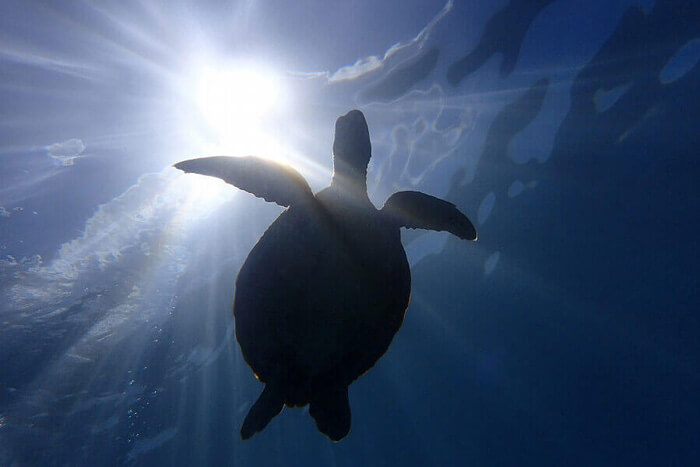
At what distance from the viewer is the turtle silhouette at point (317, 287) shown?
9.81 feet

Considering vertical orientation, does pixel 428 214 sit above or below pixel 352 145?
below

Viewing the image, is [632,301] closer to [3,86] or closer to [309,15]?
[309,15]

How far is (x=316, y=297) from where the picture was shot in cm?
297

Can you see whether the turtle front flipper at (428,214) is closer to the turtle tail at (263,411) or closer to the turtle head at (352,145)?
the turtle head at (352,145)

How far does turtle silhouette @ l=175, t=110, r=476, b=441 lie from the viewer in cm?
299

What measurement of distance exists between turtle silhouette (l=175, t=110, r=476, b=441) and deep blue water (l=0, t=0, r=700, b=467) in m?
5.55

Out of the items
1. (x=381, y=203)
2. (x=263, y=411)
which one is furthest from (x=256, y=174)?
(x=381, y=203)

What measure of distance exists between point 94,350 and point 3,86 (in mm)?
10983

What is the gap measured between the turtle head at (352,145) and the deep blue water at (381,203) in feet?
14.7

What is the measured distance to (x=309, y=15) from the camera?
7.11 m

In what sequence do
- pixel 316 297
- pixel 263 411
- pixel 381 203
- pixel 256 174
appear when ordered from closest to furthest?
pixel 316 297 < pixel 256 174 < pixel 263 411 < pixel 381 203

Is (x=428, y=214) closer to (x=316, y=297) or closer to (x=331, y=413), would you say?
(x=316, y=297)

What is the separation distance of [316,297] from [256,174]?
1313mm

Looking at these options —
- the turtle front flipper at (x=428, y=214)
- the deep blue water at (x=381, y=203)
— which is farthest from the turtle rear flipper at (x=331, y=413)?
the deep blue water at (x=381, y=203)
